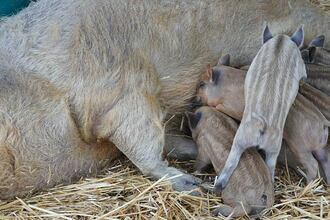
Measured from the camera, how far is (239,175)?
3.38 meters

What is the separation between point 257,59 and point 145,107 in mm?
A: 639

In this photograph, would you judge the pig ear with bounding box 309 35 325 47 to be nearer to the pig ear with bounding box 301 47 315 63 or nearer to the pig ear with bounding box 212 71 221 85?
the pig ear with bounding box 301 47 315 63

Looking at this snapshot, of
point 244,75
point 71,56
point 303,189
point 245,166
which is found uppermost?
point 71,56

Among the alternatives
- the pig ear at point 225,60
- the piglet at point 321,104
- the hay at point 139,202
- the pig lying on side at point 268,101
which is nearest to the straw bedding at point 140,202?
the hay at point 139,202

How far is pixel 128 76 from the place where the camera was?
3762 millimetres

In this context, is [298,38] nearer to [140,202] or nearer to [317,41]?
[317,41]

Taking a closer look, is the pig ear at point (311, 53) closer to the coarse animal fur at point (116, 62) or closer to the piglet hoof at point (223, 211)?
the coarse animal fur at point (116, 62)

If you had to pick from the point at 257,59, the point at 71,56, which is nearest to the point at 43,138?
the point at 71,56

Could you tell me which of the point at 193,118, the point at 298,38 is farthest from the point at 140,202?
the point at 298,38

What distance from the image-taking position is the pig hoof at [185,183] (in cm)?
370

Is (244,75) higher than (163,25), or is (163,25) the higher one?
(163,25)

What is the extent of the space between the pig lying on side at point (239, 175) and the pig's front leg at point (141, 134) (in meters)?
0.22

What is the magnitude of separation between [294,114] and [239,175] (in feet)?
1.63

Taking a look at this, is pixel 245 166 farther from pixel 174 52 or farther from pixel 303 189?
pixel 174 52
